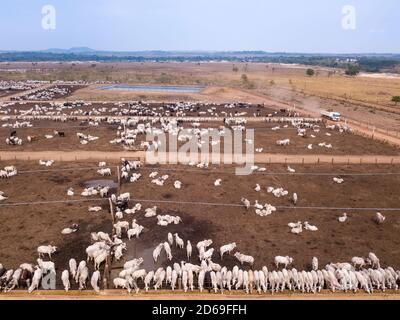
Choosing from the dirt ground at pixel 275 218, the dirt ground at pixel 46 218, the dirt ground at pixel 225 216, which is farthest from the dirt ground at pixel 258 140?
the dirt ground at pixel 46 218

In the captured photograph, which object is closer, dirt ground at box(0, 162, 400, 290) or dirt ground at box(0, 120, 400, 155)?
dirt ground at box(0, 162, 400, 290)

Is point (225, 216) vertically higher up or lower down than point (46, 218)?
lower down

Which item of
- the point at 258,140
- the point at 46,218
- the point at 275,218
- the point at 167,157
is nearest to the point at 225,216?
the point at 275,218

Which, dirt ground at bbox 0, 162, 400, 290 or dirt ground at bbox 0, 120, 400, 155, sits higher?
dirt ground at bbox 0, 120, 400, 155

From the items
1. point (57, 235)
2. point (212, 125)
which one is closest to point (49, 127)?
point (212, 125)

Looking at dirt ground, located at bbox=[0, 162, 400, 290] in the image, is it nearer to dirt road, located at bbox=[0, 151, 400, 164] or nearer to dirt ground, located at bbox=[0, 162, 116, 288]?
dirt ground, located at bbox=[0, 162, 116, 288]

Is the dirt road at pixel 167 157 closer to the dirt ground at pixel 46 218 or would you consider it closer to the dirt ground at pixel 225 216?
the dirt ground at pixel 225 216

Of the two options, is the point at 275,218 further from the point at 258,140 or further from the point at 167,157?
the point at 258,140

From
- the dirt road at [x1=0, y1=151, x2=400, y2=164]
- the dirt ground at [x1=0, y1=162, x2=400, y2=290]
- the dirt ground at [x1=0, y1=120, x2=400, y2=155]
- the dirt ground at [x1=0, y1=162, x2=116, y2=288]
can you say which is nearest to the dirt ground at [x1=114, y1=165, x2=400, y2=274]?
the dirt ground at [x1=0, y1=162, x2=400, y2=290]

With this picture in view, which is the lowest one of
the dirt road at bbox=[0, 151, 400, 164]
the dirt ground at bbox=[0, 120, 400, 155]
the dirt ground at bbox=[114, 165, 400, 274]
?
the dirt ground at bbox=[114, 165, 400, 274]
